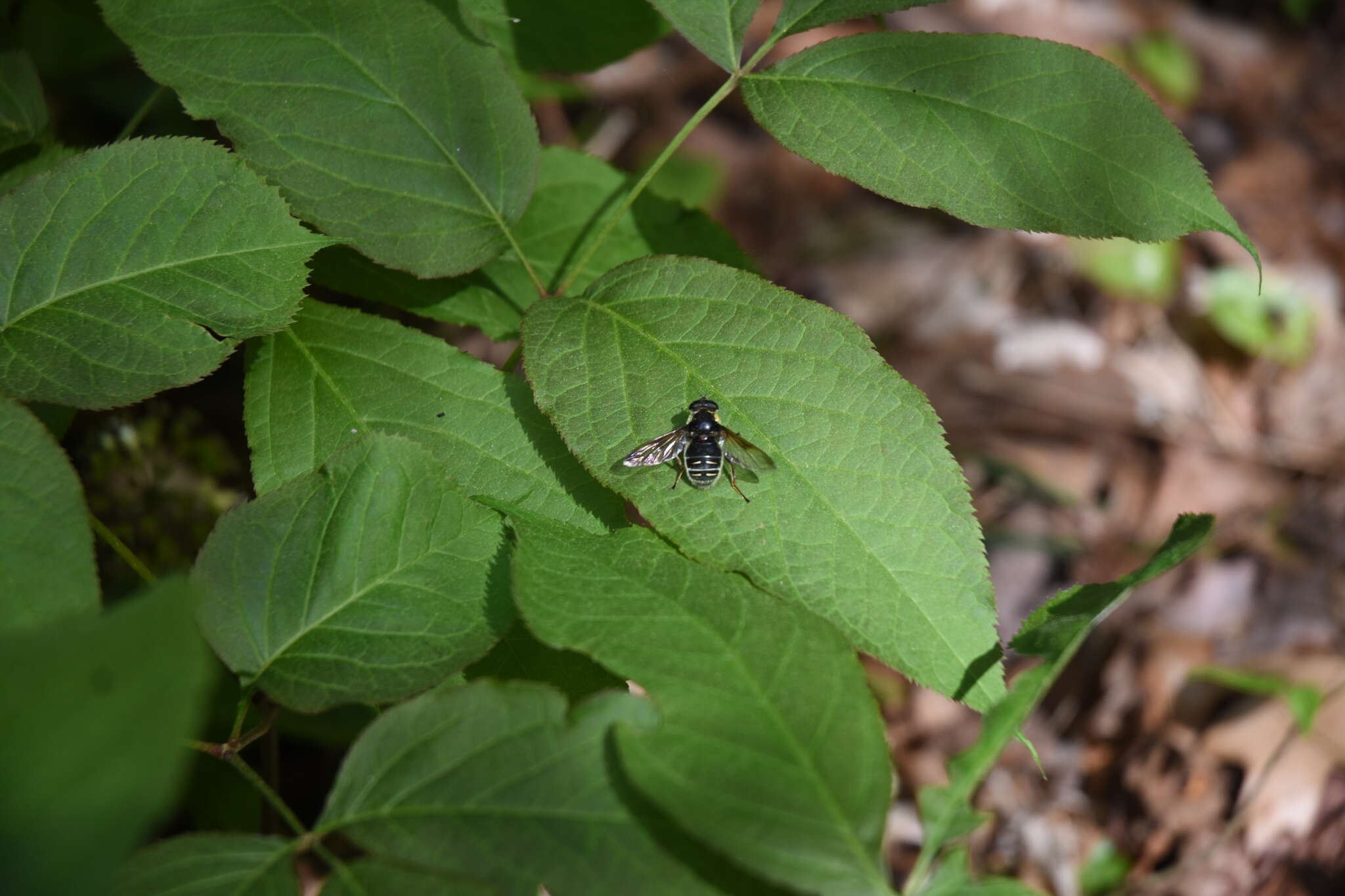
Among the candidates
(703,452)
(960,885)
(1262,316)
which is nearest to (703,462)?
(703,452)

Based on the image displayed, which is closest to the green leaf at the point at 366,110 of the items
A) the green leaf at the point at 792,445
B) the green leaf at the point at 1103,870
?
the green leaf at the point at 792,445

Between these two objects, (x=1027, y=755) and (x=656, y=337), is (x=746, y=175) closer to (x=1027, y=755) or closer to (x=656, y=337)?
(x=1027, y=755)

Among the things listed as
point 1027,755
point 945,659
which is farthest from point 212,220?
point 1027,755

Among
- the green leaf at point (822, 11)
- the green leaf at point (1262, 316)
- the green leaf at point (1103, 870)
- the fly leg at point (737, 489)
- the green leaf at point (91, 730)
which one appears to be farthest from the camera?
the green leaf at point (1262, 316)

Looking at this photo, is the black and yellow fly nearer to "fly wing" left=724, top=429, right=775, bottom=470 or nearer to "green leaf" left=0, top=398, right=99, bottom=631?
"fly wing" left=724, top=429, right=775, bottom=470

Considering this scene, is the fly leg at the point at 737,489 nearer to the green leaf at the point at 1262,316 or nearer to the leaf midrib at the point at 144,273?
the leaf midrib at the point at 144,273
